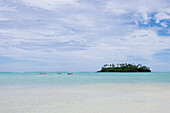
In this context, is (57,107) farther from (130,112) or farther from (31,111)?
(130,112)

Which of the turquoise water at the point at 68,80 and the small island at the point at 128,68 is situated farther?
the small island at the point at 128,68

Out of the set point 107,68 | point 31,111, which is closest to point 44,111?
point 31,111

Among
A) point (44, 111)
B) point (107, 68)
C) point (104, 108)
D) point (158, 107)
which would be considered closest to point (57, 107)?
point (44, 111)

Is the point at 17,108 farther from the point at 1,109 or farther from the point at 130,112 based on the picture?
the point at 130,112

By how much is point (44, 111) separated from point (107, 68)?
438 ft

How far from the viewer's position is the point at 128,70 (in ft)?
415

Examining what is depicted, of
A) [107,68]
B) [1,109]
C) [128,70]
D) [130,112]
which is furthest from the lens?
[107,68]

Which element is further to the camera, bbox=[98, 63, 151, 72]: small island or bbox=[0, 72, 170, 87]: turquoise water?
bbox=[98, 63, 151, 72]: small island

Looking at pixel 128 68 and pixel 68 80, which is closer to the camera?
pixel 68 80

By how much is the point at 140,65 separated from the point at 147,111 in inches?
4933

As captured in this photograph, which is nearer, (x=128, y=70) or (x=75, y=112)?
(x=75, y=112)

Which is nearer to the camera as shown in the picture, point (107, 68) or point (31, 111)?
point (31, 111)

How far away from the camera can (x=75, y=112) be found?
7.02 metres

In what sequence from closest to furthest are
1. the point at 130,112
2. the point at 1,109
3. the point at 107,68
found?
the point at 130,112 → the point at 1,109 → the point at 107,68
